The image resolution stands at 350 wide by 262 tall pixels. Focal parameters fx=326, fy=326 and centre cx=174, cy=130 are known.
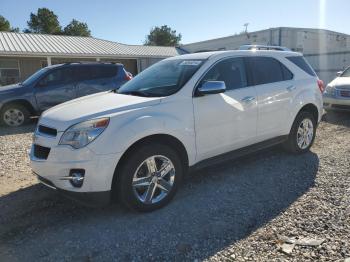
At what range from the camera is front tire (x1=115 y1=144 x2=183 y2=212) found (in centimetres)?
350

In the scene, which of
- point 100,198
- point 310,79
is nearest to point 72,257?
point 100,198

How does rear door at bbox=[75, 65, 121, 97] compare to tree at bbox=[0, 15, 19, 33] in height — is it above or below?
below

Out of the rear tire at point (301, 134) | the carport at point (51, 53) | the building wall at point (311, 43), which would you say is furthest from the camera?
the carport at point (51, 53)

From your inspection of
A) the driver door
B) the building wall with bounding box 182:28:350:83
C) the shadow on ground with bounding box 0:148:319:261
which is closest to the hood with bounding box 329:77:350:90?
the shadow on ground with bounding box 0:148:319:261

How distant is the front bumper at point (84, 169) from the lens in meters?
3.30

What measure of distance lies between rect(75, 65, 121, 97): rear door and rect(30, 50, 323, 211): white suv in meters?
5.70

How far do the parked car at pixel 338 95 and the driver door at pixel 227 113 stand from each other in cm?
546

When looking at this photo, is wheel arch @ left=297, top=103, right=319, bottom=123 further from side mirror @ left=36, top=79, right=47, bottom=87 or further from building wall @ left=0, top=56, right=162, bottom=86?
building wall @ left=0, top=56, right=162, bottom=86

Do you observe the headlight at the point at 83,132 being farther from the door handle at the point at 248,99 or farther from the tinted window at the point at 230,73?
the door handle at the point at 248,99

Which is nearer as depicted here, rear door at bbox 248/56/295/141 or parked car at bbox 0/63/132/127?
rear door at bbox 248/56/295/141

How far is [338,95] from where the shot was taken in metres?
9.13

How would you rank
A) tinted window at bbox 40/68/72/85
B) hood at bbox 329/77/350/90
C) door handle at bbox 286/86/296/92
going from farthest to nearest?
1. tinted window at bbox 40/68/72/85
2. hood at bbox 329/77/350/90
3. door handle at bbox 286/86/296/92

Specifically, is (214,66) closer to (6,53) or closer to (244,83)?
(244,83)

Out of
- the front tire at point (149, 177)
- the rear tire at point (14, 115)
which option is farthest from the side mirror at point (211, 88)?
the rear tire at point (14, 115)
